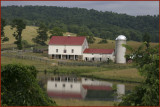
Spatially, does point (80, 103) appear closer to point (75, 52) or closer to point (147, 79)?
point (147, 79)

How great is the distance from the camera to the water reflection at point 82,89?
34.2 meters

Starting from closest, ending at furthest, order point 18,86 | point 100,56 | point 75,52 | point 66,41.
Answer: point 18,86, point 100,56, point 75,52, point 66,41

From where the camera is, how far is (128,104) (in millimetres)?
15250

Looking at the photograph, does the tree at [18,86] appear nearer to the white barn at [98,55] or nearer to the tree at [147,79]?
the tree at [147,79]

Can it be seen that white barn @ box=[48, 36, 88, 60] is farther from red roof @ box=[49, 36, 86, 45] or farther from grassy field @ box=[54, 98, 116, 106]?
grassy field @ box=[54, 98, 116, 106]

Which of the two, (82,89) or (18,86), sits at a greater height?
(18,86)

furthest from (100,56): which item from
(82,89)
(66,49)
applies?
(82,89)

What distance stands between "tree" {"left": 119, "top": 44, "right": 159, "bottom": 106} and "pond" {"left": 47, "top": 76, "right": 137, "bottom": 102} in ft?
53.4

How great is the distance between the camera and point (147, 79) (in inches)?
575

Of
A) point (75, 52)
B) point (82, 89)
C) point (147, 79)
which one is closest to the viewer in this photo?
point (147, 79)

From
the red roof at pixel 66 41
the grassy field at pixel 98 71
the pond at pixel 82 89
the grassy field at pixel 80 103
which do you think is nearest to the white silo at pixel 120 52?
the red roof at pixel 66 41

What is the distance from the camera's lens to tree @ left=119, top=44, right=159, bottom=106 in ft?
46.3

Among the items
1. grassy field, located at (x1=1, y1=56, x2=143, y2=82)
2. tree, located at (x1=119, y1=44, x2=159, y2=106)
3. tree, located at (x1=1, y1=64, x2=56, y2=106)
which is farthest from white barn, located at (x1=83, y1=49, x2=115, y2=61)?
tree, located at (x1=119, y1=44, x2=159, y2=106)

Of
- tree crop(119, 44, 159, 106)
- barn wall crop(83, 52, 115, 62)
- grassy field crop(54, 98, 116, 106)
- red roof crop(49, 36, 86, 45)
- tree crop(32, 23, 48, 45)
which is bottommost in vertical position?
grassy field crop(54, 98, 116, 106)
